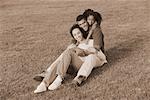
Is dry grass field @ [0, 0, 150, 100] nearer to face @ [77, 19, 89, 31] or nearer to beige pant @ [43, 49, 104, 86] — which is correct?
beige pant @ [43, 49, 104, 86]

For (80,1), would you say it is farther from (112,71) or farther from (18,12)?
(112,71)

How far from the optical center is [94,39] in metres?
6.92

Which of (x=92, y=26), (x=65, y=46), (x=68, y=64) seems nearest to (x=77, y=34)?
(x=92, y=26)

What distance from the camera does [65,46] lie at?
927 cm

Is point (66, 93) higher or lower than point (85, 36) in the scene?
lower

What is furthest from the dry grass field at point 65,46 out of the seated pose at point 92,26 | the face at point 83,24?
the face at point 83,24

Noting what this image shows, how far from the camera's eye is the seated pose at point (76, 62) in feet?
20.5

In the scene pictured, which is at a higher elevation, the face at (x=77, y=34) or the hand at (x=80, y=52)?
the face at (x=77, y=34)

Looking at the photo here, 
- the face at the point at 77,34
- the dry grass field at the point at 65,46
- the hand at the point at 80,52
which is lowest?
the dry grass field at the point at 65,46

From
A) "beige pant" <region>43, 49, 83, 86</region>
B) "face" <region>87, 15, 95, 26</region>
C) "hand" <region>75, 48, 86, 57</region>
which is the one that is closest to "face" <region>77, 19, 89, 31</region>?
"face" <region>87, 15, 95, 26</region>

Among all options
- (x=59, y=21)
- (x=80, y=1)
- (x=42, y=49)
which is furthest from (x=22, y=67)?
(x=80, y=1)

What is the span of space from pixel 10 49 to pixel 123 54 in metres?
2.97

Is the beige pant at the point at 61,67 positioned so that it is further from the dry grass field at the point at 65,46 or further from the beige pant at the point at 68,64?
the dry grass field at the point at 65,46

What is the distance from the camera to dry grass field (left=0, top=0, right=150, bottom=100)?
614 centimetres
